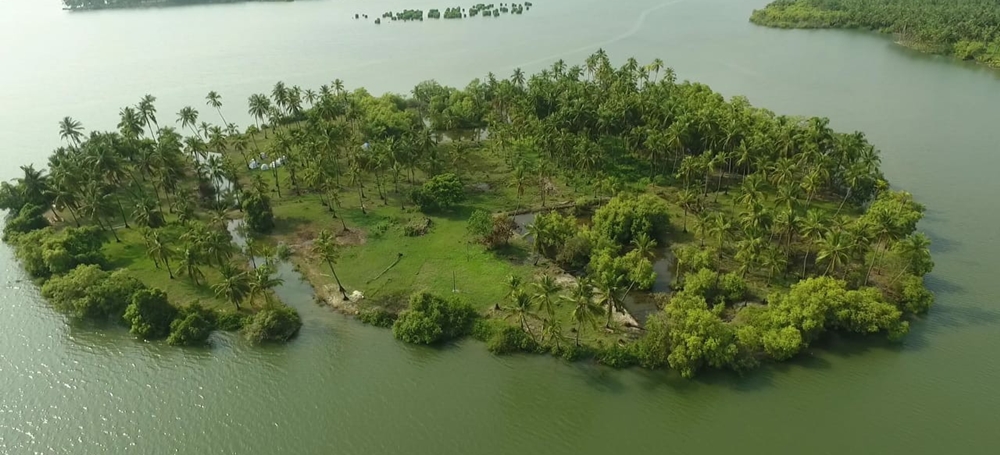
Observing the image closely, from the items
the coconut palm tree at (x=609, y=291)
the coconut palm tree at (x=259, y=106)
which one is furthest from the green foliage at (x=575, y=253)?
the coconut palm tree at (x=259, y=106)

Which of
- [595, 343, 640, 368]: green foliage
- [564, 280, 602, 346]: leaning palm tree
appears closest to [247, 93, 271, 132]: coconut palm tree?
[564, 280, 602, 346]: leaning palm tree

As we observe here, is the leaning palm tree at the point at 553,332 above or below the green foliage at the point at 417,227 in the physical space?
below

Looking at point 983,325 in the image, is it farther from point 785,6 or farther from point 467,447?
point 785,6

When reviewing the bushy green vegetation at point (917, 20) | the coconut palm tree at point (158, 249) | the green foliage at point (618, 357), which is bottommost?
the green foliage at point (618, 357)

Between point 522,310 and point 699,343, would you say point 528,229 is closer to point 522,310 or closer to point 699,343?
point 522,310

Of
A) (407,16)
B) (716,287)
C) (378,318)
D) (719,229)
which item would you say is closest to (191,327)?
(378,318)

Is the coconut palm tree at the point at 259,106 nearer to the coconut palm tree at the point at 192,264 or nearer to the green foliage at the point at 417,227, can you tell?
the green foliage at the point at 417,227
